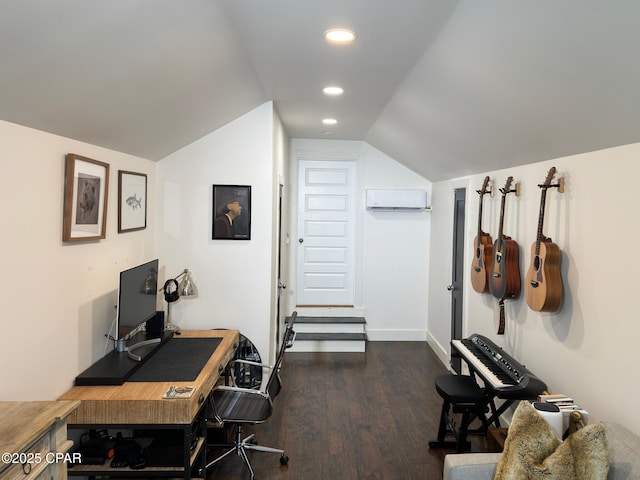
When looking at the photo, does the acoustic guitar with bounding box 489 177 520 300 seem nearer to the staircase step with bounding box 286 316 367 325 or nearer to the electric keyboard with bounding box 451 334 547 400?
the electric keyboard with bounding box 451 334 547 400

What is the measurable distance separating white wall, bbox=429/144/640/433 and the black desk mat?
2075 mm

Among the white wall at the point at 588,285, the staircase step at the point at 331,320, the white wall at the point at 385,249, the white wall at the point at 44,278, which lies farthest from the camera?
the white wall at the point at 385,249

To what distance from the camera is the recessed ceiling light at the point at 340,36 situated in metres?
2.23

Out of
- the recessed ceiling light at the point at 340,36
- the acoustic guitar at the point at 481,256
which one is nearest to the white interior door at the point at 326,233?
the acoustic guitar at the point at 481,256

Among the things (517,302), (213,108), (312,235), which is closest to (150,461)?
(213,108)

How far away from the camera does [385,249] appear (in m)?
5.99

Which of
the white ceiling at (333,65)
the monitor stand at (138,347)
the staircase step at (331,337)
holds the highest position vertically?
the white ceiling at (333,65)

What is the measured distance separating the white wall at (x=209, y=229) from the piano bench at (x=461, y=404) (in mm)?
1475

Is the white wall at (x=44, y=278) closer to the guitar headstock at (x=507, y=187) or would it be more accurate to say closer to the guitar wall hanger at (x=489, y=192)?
the guitar headstock at (x=507, y=187)

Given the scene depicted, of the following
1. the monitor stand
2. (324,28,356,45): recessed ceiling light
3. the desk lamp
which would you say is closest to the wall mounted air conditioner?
the desk lamp

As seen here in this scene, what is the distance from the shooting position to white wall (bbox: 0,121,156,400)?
1914 millimetres

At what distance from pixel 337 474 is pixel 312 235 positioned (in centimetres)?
340

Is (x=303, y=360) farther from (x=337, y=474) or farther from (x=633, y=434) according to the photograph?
(x=633, y=434)

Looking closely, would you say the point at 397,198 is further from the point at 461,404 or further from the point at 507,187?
the point at 461,404
